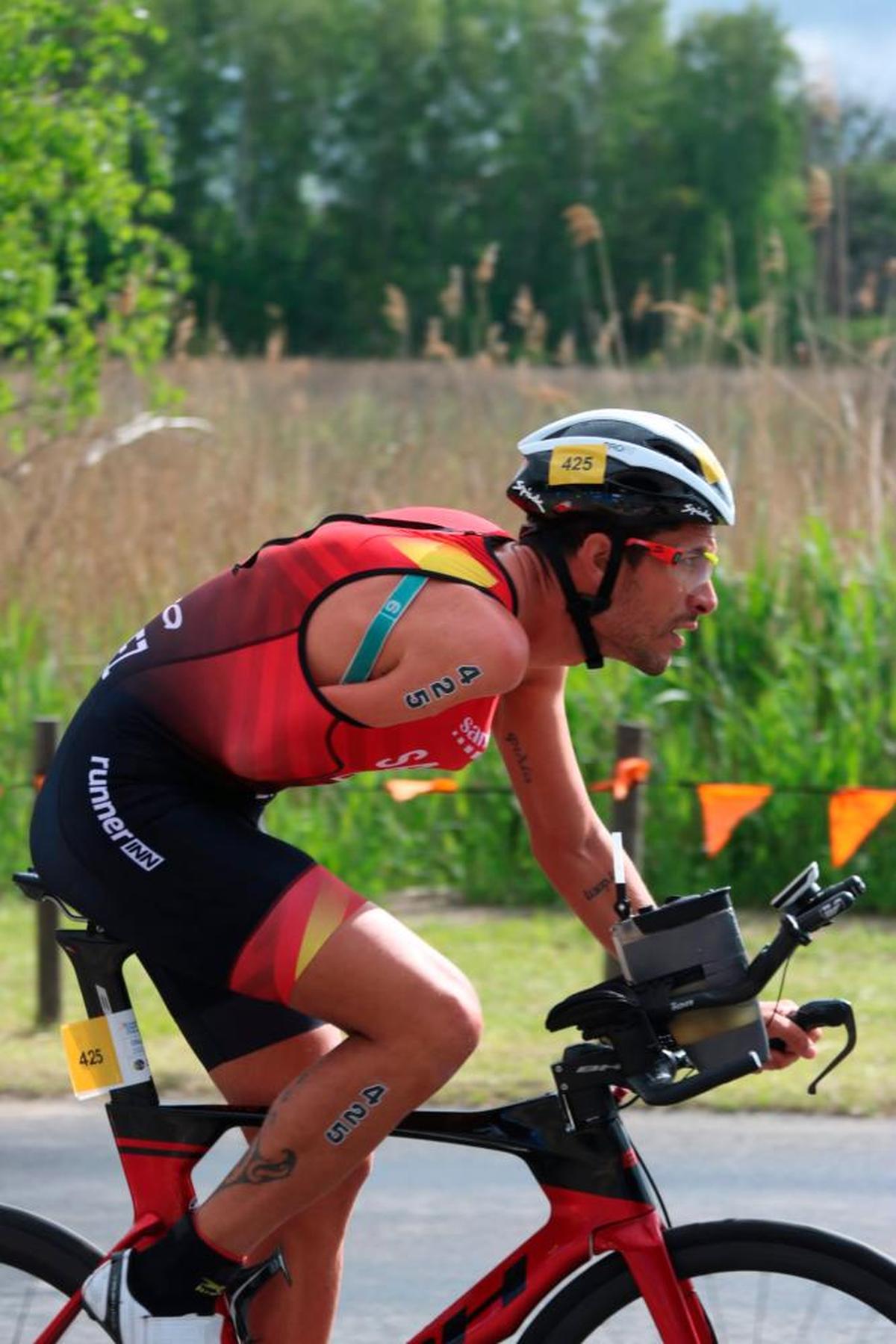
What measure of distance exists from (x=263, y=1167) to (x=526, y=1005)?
428 cm

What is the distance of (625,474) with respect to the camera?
9.34ft

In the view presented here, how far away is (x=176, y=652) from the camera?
2.93 metres

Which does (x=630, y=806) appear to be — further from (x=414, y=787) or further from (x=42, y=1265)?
(x=42, y=1265)

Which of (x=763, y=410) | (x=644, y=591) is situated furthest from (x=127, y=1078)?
(x=763, y=410)

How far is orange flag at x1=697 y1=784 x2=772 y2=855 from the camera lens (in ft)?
23.5

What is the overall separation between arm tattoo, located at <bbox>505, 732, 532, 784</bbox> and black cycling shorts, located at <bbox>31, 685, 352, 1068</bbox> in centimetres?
45

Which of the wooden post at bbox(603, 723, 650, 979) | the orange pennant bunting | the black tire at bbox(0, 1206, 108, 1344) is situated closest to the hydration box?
the black tire at bbox(0, 1206, 108, 1344)

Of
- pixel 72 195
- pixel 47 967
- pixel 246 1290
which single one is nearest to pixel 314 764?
pixel 246 1290

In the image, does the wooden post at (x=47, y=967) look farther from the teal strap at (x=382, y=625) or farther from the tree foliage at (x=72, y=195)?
the tree foliage at (x=72, y=195)

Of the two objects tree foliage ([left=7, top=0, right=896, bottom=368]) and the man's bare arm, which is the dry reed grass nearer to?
the man's bare arm

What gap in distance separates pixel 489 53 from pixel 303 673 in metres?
74.3

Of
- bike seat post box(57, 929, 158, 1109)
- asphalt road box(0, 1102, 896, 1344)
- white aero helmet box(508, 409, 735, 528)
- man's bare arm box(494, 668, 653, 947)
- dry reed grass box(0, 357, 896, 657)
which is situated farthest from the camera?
dry reed grass box(0, 357, 896, 657)

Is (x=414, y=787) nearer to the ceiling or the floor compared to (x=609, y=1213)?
nearer to the floor

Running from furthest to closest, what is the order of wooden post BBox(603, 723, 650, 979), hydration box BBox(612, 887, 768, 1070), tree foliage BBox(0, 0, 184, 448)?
1. tree foliage BBox(0, 0, 184, 448)
2. wooden post BBox(603, 723, 650, 979)
3. hydration box BBox(612, 887, 768, 1070)
